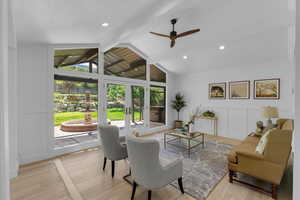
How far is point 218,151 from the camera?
367 cm

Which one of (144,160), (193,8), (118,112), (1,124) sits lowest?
(144,160)

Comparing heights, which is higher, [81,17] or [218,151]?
[81,17]

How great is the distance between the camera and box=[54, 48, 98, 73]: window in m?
3.56

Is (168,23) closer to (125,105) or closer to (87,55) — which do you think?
(87,55)

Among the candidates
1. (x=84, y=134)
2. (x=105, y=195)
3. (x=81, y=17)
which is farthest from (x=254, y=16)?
(x=84, y=134)

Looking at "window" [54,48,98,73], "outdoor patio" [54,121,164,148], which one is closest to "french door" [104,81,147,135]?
"outdoor patio" [54,121,164,148]

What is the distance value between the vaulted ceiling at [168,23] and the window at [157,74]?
146 cm

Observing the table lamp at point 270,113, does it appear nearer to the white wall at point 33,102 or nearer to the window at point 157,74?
the window at point 157,74

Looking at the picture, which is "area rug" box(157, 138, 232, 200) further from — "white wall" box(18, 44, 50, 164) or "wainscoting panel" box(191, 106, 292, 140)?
"white wall" box(18, 44, 50, 164)

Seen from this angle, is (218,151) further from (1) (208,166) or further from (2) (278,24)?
(2) (278,24)

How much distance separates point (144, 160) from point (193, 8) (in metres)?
3.05

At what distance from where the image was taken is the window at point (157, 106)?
6.00 metres

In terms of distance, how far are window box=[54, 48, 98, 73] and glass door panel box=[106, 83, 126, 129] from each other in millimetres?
794

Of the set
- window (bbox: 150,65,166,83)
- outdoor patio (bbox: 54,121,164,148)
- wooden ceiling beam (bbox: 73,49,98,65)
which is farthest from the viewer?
window (bbox: 150,65,166,83)
